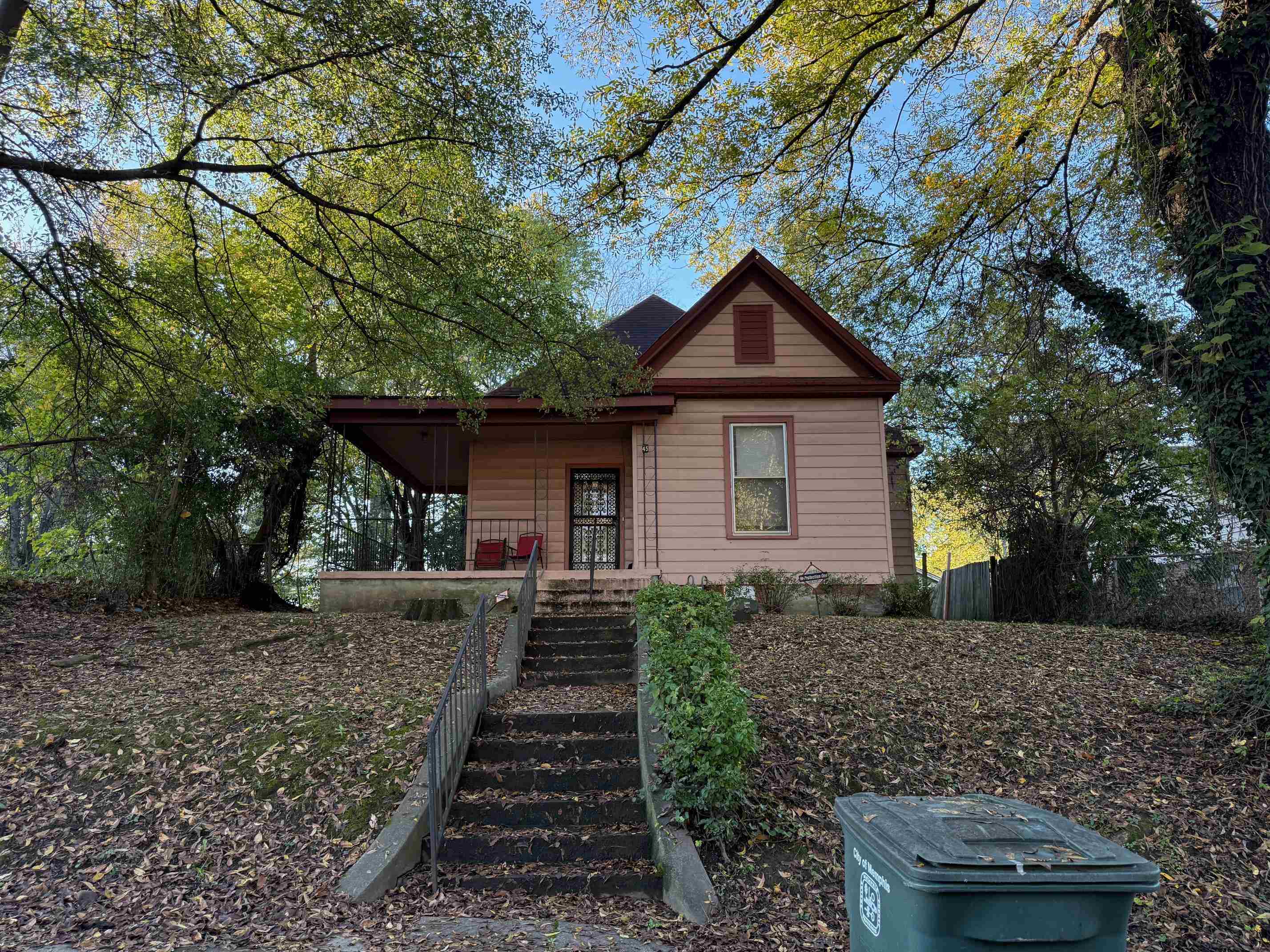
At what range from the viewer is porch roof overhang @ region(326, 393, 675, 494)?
12633 millimetres

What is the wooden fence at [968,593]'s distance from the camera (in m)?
14.5

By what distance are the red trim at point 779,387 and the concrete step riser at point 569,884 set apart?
883cm

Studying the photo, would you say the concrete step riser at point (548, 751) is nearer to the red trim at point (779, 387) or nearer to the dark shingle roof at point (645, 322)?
the red trim at point (779, 387)

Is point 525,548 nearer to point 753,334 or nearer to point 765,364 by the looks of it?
point 765,364

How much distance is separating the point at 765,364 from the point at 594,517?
4086 mm

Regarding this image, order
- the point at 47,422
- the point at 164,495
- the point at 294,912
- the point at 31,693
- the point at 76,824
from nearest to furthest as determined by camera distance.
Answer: the point at 294,912 < the point at 76,824 < the point at 31,693 < the point at 164,495 < the point at 47,422

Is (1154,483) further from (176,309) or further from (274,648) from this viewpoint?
(176,309)

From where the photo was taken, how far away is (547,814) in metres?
5.61

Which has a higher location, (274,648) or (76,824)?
(274,648)

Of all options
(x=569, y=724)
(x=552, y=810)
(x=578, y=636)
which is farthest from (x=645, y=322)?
(x=552, y=810)

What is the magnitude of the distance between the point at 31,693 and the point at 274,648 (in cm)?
240

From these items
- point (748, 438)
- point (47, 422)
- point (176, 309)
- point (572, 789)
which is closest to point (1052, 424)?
point (748, 438)

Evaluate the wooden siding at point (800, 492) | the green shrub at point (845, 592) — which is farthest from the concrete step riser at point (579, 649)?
the green shrub at point (845, 592)

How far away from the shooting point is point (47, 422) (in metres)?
13.1
